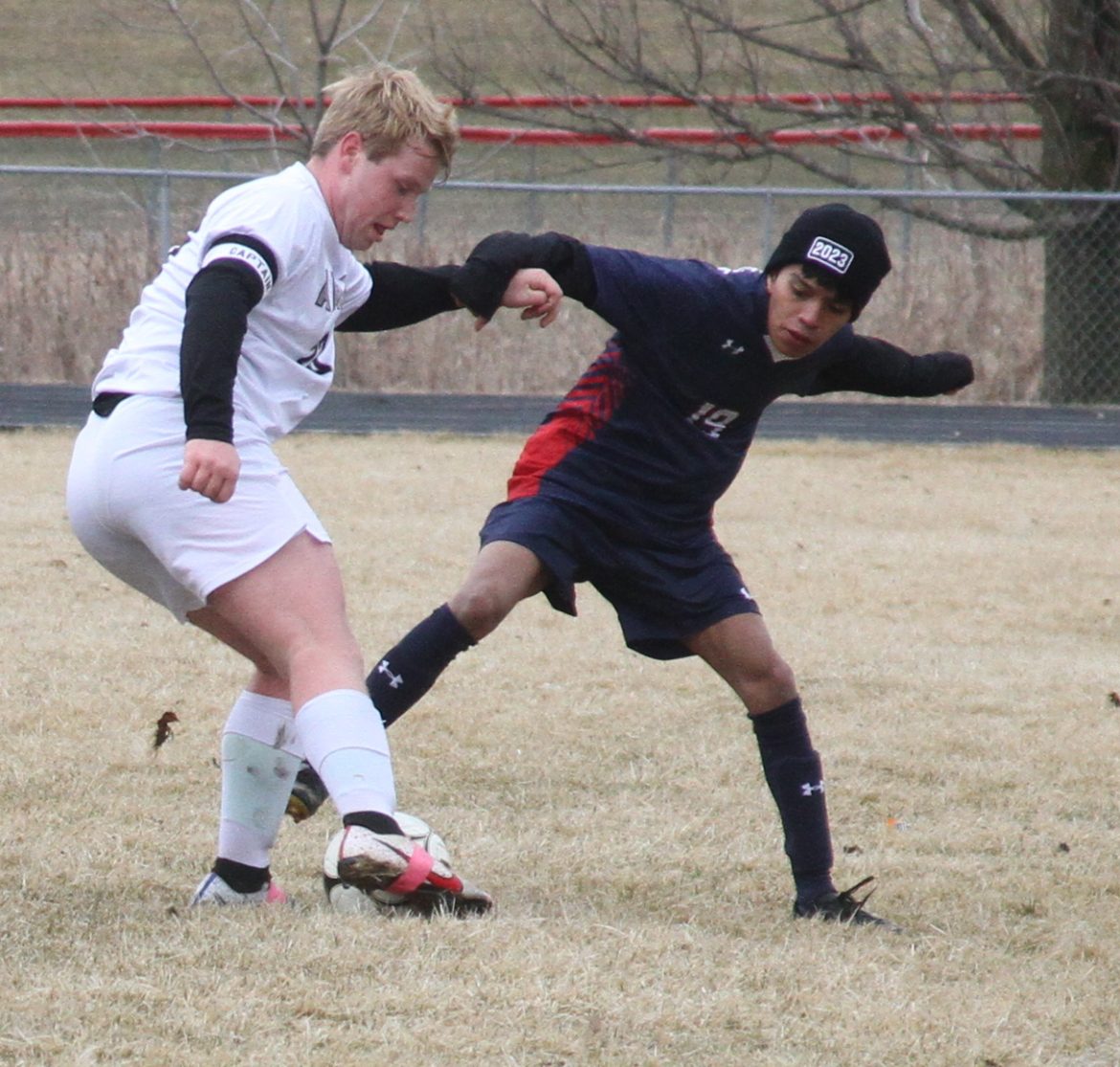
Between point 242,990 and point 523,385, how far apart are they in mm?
12235

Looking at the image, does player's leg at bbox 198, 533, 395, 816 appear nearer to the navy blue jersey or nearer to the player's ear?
the player's ear

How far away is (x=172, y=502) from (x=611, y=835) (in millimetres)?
1634

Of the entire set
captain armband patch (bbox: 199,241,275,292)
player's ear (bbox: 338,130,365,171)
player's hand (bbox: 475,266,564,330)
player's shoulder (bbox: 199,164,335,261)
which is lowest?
player's hand (bbox: 475,266,564,330)

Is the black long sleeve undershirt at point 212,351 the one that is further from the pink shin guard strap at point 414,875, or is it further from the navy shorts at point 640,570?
the navy shorts at point 640,570

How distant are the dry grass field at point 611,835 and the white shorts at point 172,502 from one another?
0.67 meters

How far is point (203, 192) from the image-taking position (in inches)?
695

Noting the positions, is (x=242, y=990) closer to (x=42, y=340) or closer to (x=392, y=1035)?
(x=392, y=1035)

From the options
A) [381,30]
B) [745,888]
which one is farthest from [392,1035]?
[381,30]

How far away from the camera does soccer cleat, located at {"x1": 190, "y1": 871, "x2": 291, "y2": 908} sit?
3.65 metres

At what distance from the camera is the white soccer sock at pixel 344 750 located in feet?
10.7

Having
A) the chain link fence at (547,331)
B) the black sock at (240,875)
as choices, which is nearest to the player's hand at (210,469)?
the black sock at (240,875)

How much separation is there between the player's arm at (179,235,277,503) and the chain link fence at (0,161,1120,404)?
11.5 meters

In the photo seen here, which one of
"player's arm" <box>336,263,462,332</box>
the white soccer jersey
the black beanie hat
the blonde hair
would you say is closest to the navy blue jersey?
the black beanie hat

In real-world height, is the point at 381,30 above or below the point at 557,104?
below
